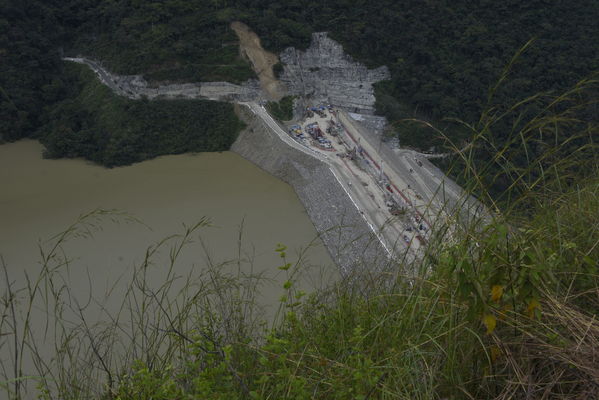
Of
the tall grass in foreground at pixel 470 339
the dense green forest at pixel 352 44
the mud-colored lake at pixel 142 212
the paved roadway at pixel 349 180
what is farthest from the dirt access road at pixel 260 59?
the tall grass in foreground at pixel 470 339

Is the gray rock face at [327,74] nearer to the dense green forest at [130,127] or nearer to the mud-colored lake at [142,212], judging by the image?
the dense green forest at [130,127]

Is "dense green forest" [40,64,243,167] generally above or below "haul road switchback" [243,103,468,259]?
above

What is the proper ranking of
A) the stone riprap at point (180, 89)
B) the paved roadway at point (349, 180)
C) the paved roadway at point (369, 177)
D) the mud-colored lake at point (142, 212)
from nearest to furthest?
the mud-colored lake at point (142, 212)
the paved roadway at point (349, 180)
the paved roadway at point (369, 177)
the stone riprap at point (180, 89)

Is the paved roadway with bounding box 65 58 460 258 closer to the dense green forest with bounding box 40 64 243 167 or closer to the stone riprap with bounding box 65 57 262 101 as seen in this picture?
the stone riprap with bounding box 65 57 262 101

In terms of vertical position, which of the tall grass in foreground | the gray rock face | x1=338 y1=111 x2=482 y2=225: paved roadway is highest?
the tall grass in foreground

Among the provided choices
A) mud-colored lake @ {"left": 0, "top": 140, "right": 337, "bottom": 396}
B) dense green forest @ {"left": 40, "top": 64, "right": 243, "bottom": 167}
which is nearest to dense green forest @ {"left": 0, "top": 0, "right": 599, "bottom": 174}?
dense green forest @ {"left": 40, "top": 64, "right": 243, "bottom": 167}

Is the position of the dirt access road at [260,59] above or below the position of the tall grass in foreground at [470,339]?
below

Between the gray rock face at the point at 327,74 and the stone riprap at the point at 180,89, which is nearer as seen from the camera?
the stone riprap at the point at 180,89
